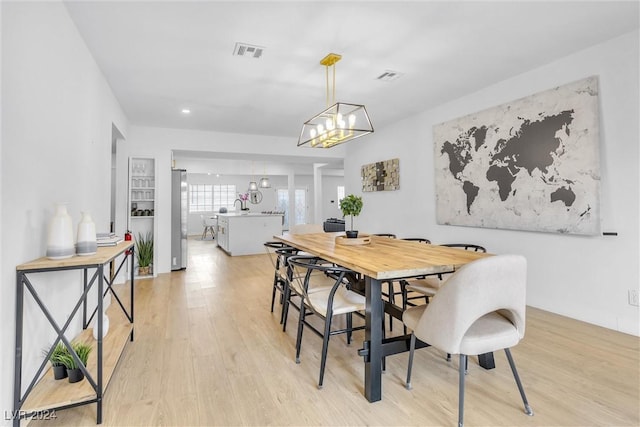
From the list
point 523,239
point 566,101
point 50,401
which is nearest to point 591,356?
point 523,239

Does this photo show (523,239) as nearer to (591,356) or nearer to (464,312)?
(591,356)

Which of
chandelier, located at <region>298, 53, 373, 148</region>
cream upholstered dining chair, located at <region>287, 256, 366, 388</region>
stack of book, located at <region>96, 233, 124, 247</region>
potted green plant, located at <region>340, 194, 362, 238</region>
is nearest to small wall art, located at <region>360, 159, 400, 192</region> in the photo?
chandelier, located at <region>298, 53, 373, 148</region>

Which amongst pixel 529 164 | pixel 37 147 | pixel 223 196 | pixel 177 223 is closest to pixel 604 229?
pixel 529 164

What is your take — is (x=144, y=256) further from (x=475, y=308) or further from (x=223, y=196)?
(x=223, y=196)

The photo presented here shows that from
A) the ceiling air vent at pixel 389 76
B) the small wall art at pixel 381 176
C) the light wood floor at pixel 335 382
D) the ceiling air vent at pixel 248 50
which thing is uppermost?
the ceiling air vent at pixel 389 76

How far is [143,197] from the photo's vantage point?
550cm

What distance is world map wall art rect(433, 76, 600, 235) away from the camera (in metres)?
2.98

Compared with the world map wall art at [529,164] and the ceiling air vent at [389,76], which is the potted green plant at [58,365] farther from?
the world map wall art at [529,164]

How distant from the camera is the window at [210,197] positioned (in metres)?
12.7

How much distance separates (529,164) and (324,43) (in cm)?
241

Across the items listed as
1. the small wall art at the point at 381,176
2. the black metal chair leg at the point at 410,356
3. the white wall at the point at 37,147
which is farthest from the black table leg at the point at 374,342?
the small wall art at the point at 381,176

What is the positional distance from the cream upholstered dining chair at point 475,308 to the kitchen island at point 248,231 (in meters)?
5.89

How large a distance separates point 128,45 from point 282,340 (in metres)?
2.79

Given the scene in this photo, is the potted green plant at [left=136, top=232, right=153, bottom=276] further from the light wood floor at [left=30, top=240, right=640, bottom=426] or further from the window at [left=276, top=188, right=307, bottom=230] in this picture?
the window at [left=276, top=188, right=307, bottom=230]
